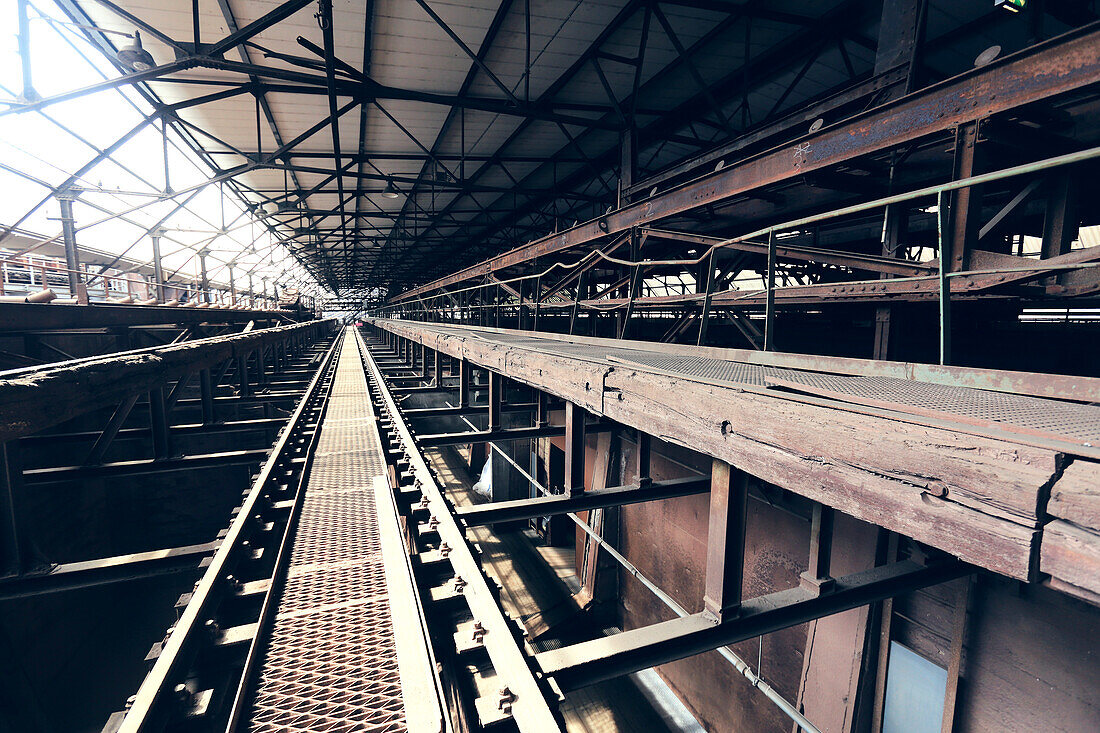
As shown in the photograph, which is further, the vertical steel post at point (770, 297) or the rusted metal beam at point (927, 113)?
the vertical steel post at point (770, 297)

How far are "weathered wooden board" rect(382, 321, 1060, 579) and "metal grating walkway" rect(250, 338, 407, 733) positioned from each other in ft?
5.49

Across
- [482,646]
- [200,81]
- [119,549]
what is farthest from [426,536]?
[119,549]

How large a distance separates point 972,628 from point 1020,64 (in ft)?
12.2

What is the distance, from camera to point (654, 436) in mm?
3652

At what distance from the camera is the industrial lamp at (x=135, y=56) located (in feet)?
18.4

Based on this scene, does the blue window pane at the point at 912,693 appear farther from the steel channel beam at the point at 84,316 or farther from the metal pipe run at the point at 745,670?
the steel channel beam at the point at 84,316

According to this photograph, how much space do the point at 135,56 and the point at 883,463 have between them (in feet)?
28.1

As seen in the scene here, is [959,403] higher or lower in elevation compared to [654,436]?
higher

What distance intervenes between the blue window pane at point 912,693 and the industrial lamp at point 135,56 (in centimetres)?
1023

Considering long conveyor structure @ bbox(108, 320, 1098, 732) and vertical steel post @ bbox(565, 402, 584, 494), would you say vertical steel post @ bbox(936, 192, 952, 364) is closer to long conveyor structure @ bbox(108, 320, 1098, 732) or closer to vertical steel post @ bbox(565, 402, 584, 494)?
long conveyor structure @ bbox(108, 320, 1098, 732)

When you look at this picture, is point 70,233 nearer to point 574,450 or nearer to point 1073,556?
point 574,450

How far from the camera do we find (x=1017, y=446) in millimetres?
1051

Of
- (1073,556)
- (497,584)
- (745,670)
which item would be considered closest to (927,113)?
(1073,556)

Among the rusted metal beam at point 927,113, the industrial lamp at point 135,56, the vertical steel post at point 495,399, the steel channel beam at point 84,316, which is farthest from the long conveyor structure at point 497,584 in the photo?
the industrial lamp at point 135,56
